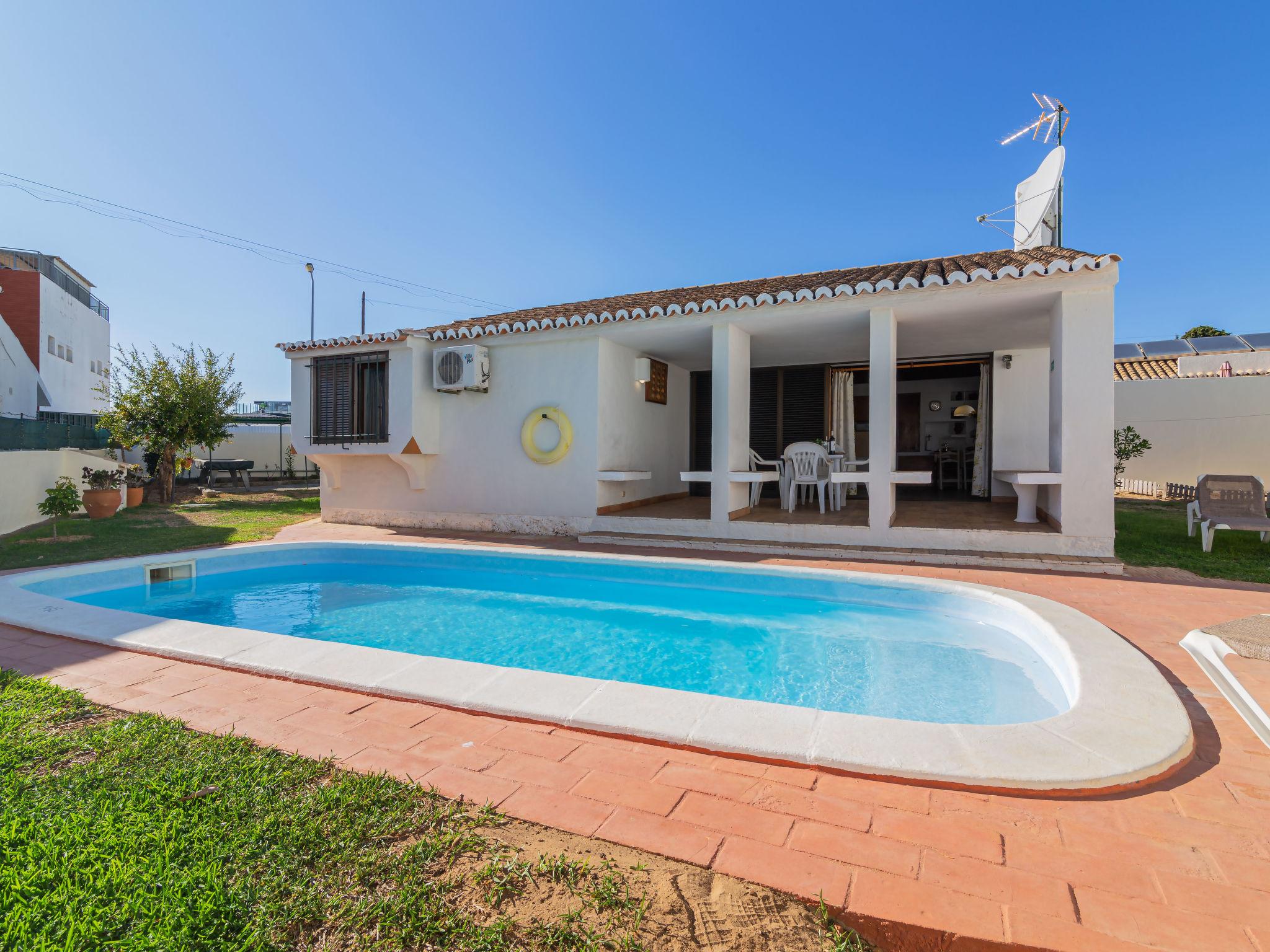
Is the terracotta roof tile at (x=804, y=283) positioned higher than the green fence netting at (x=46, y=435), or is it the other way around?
the terracotta roof tile at (x=804, y=283)

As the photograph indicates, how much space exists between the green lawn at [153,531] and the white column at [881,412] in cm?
917

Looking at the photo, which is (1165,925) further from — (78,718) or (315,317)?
(315,317)

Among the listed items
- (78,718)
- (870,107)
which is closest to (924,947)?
(78,718)

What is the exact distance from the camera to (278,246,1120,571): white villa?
276 inches

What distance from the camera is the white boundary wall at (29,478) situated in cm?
1012

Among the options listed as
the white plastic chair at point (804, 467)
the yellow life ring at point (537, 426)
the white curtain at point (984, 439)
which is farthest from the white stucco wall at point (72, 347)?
the white curtain at point (984, 439)

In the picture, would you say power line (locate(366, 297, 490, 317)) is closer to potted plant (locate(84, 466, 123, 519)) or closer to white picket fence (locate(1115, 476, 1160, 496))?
potted plant (locate(84, 466, 123, 519))

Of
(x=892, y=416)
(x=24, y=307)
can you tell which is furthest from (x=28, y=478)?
(x=24, y=307)

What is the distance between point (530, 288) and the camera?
27609mm

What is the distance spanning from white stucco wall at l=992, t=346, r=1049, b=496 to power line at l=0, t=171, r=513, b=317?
57.2 ft

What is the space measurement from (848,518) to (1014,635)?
14.7 feet

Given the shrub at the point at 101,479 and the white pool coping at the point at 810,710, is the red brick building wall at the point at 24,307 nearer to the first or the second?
the shrub at the point at 101,479

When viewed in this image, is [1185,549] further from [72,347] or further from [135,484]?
[72,347]

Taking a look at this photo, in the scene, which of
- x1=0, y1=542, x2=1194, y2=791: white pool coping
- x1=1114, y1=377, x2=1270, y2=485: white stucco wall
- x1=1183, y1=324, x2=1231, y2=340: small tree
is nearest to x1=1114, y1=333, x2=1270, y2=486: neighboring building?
→ x1=1114, y1=377, x2=1270, y2=485: white stucco wall
